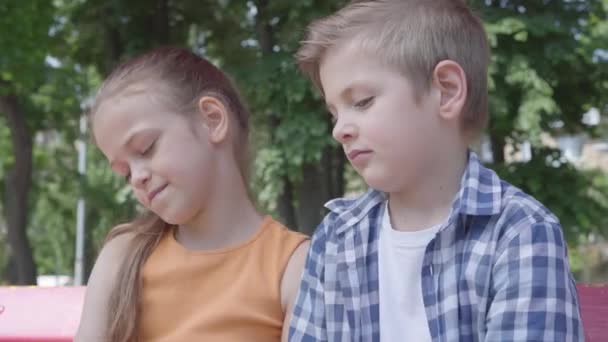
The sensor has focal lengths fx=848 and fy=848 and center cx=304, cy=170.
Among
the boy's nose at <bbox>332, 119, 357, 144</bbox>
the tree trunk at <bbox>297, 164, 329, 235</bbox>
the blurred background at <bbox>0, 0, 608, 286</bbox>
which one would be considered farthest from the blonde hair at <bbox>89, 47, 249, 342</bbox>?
the tree trunk at <bbox>297, 164, 329, 235</bbox>

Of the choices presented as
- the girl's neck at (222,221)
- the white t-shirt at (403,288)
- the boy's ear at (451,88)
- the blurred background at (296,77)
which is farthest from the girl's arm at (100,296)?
the blurred background at (296,77)

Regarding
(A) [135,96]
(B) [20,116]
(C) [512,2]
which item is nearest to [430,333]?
(A) [135,96]

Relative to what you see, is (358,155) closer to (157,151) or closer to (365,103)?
(365,103)

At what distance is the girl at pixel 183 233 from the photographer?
198 cm

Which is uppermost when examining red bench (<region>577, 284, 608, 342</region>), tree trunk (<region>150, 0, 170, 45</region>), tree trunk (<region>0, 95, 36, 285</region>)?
tree trunk (<region>150, 0, 170, 45</region>)

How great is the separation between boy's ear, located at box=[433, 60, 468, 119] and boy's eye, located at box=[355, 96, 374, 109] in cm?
13

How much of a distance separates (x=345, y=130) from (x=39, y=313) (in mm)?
1334

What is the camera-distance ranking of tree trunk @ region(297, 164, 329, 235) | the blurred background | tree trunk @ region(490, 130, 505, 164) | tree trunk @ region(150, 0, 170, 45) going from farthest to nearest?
tree trunk @ region(150, 0, 170, 45), tree trunk @ region(490, 130, 505, 164), tree trunk @ region(297, 164, 329, 235), the blurred background

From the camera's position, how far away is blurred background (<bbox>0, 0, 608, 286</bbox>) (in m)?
7.69

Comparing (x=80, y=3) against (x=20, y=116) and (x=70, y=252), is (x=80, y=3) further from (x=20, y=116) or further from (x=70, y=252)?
(x=70, y=252)

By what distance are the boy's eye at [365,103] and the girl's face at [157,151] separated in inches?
20.2

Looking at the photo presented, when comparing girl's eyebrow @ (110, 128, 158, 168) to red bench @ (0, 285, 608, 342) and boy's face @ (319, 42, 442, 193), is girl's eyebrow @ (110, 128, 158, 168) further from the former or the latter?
red bench @ (0, 285, 608, 342)

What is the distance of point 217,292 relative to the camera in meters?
2.02

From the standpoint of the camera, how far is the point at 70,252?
25.3 metres
